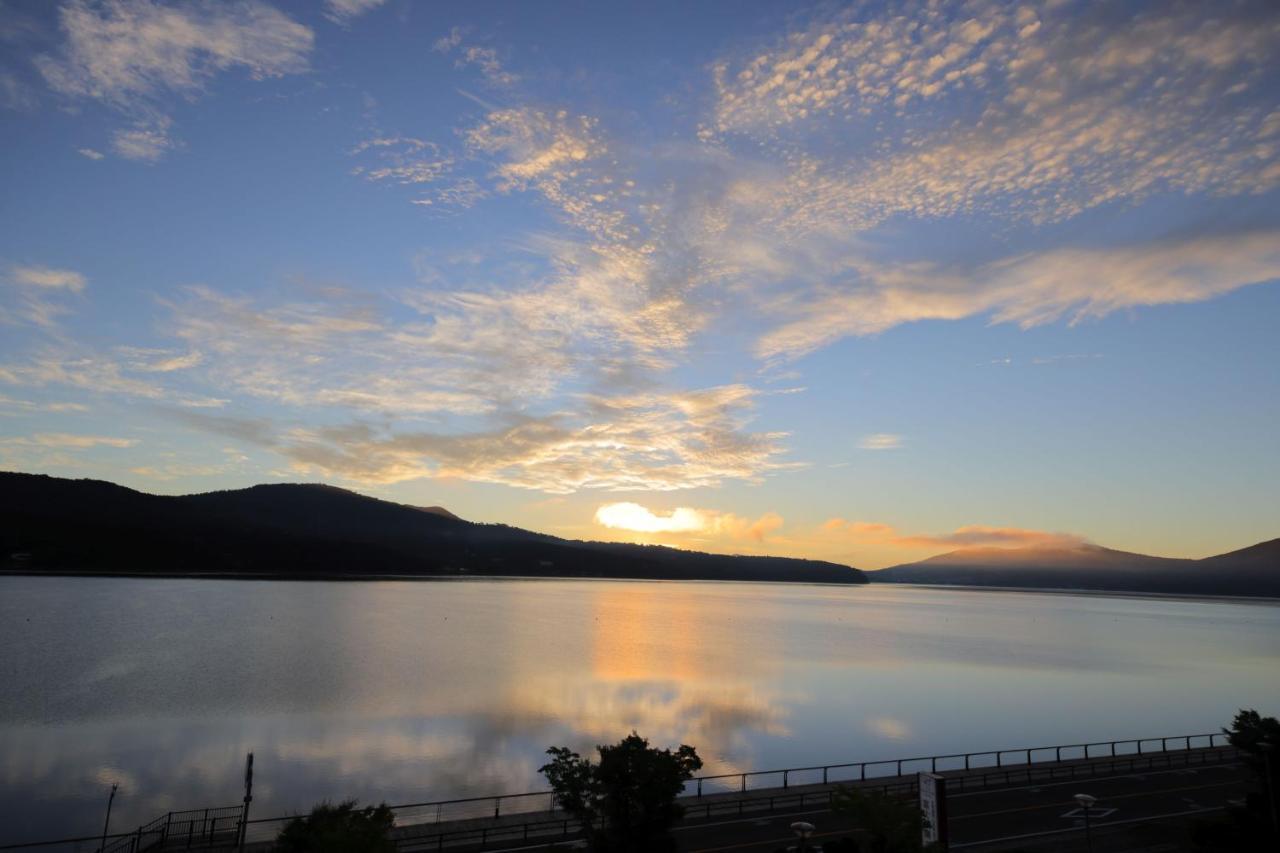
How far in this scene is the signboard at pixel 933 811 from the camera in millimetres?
26188

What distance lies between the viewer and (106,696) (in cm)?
7194

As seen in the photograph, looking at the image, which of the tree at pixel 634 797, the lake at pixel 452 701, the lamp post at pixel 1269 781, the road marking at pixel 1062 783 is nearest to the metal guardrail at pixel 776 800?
the road marking at pixel 1062 783

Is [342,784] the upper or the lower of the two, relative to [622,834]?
lower

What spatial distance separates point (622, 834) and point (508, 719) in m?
51.8

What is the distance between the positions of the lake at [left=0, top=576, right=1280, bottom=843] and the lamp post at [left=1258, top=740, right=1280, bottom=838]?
34148 millimetres

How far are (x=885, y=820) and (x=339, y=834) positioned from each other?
656 inches

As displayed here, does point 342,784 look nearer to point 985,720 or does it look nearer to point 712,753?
point 712,753

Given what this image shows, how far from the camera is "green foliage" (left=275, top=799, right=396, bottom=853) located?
1933cm

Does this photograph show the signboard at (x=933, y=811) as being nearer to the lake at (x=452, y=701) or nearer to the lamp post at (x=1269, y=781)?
the lamp post at (x=1269, y=781)

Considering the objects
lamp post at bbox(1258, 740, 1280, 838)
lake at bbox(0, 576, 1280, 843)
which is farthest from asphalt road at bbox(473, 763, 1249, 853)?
lake at bbox(0, 576, 1280, 843)

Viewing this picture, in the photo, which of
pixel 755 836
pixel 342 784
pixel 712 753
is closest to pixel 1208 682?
pixel 712 753

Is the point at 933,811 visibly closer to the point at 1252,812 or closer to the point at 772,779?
the point at 1252,812

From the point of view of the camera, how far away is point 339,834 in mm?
19531

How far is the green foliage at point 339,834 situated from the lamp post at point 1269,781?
3207 centimetres
